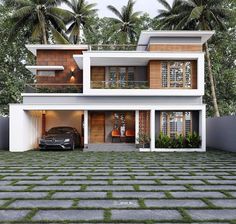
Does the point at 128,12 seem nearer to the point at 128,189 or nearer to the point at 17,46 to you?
the point at 17,46

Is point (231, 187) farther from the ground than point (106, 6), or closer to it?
closer to it

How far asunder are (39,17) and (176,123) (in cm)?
1577

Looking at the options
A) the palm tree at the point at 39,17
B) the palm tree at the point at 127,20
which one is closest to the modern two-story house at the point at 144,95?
the palm tree at the point at 39,17

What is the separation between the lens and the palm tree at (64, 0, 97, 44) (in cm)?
3319

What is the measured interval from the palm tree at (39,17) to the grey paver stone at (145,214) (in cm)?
2470

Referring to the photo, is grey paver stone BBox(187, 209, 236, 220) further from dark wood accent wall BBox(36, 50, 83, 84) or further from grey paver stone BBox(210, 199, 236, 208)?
dark wood accent wall BBox(36, 50, 83, 84)

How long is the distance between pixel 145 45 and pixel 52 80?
6.53 m

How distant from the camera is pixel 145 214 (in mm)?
5203

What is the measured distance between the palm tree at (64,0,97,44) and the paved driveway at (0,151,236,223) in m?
24.9

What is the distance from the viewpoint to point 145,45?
21.7m

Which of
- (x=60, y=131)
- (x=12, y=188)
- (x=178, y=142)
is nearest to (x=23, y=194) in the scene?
(x=12, y=188)

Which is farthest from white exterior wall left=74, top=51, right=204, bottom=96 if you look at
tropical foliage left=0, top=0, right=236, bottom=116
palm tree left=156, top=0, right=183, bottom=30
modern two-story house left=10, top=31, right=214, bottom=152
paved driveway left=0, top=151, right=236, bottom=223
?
palm tree left=156, top=0, right=183, bottom=30

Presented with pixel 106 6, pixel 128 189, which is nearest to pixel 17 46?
pixel 106 6

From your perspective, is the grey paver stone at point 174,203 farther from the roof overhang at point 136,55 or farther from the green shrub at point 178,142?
the roof overhang at point 136,55
